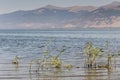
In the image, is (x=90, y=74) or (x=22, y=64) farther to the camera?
(x=22, y=64)

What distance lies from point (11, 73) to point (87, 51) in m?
6.19

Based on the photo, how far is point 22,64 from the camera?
131 ft

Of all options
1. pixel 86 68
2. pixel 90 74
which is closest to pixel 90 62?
pixel 86 68

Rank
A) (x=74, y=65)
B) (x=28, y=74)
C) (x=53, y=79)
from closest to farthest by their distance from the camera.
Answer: (x=53, y=79) → (x=28, y=74) → (x=74, y=65)

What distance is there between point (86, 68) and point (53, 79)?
20.9 feet

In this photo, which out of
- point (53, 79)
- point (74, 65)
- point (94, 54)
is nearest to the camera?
point (53, 79)

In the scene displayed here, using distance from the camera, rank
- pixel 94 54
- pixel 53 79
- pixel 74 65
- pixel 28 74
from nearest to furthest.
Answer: pixel 53 79
pixel 28 74
pixel 94 54
pixel 74 65

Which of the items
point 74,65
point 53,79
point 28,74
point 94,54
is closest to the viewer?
point 53,79

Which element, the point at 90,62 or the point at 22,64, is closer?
the point at 90,62

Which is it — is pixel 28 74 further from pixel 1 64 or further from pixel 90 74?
pixel 1 64

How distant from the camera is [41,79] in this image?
29844 millimetres

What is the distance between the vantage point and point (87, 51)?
1425 inches

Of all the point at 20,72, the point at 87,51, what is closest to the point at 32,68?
the point at 20,72

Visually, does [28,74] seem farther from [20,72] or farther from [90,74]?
[90,74]
